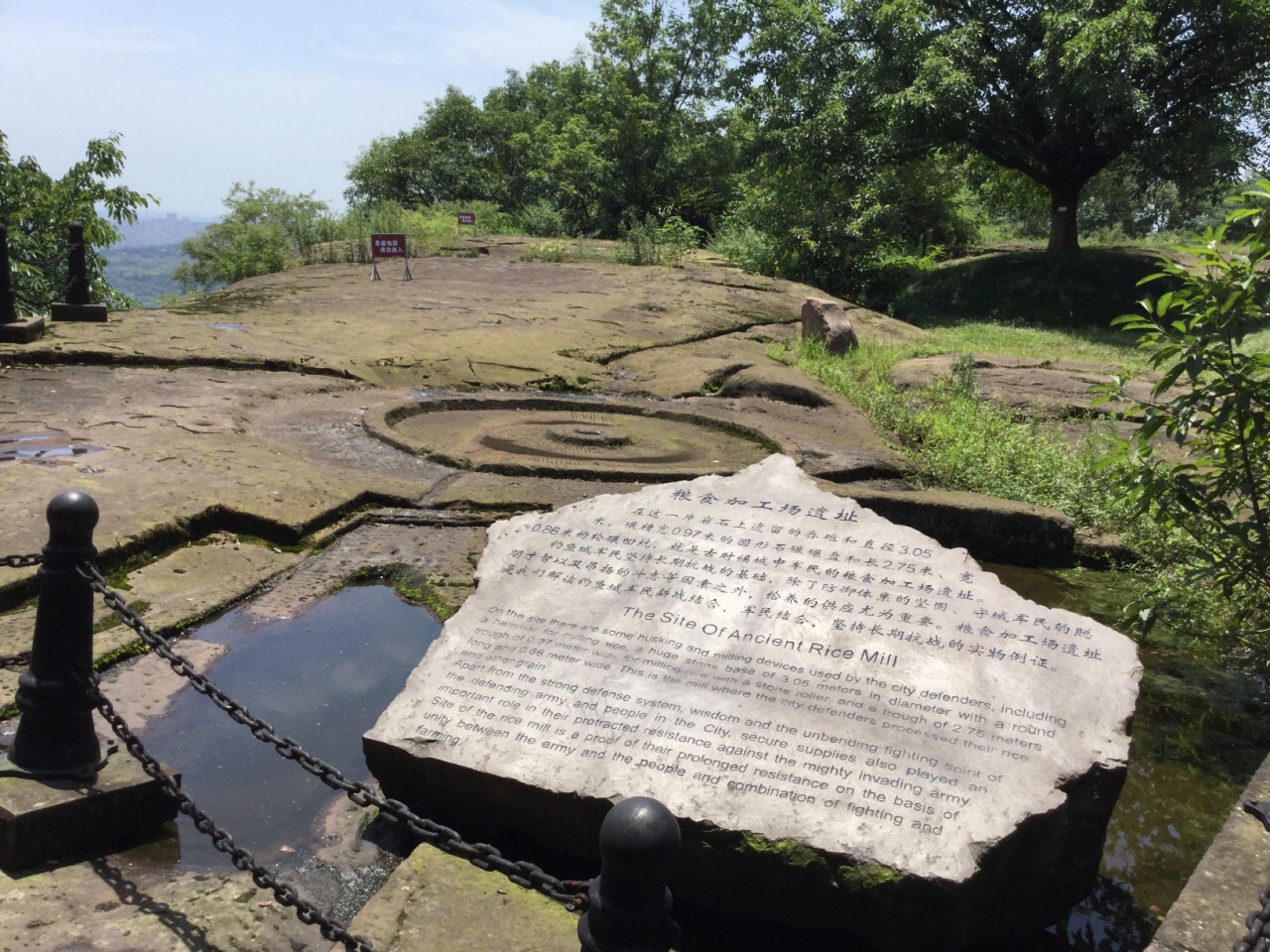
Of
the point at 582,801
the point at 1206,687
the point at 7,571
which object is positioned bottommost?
the point at 1206,687

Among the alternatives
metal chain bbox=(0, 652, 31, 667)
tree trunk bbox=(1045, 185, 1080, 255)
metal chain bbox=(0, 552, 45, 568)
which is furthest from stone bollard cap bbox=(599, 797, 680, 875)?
tree trunk bbox=(1045, 185, 1080, 255)

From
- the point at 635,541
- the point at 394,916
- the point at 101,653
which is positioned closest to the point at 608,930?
the point at 394,916

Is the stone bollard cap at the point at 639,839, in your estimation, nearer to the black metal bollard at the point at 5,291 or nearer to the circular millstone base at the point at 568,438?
the circular millstone base at the point at 568,438

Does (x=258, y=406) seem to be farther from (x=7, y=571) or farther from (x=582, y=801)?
(x=582, y=801)

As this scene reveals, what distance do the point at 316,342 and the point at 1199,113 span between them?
12446mm

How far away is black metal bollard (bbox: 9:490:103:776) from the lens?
2189mm

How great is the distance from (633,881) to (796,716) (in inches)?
43.4

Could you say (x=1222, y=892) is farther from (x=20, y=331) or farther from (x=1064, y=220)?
(x=1064, y=220)

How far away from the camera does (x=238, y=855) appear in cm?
191

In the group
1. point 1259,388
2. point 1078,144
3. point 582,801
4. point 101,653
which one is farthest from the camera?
point 1078,144

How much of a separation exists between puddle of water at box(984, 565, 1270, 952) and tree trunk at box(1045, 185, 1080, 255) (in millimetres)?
14136

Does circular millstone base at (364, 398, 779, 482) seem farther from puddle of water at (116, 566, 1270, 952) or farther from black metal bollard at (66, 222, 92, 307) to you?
black metal bollard at (66, 222, 92, 307)

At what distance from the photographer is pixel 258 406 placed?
634 centimetres

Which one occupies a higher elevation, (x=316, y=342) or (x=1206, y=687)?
(x=316, y=342)
